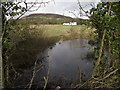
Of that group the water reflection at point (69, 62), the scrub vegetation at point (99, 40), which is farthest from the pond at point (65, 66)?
the scrub vegetation at point (99, 40)

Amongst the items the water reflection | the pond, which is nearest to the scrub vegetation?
the pond

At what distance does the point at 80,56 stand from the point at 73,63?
0.76 metres

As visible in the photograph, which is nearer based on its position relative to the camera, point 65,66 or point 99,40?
point 99,40

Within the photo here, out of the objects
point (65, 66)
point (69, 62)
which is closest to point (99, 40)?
point (65, 66)

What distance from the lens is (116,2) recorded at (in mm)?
3135

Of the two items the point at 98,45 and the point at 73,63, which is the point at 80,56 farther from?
the point at 98,45

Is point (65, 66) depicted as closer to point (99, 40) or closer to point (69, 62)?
point (69, 62)

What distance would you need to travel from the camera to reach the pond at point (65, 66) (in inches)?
256

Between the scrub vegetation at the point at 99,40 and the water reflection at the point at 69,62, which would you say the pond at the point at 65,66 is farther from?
the scrub vegetation at the point at 99,40

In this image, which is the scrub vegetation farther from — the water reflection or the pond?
the water reflection

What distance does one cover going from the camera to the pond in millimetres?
6501

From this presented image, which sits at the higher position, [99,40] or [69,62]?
[99,40]

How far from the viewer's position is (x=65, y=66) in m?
9.00

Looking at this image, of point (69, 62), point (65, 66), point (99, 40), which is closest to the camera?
point (99, 40)
